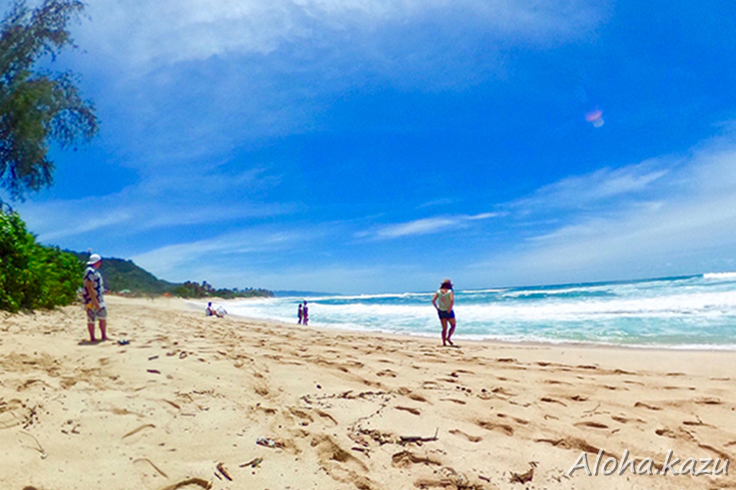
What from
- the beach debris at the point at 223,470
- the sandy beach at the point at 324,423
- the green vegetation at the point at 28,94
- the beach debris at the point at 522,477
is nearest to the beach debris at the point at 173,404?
the sandy beach at the point at 324,423

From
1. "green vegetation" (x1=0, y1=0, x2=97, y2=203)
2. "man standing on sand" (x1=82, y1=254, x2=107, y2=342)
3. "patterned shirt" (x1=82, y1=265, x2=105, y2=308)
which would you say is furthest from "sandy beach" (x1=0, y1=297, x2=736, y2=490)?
"green vegetation" (x1=0, y1=0, x2=97, y2=203)

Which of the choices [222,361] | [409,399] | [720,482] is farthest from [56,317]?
[720,482]

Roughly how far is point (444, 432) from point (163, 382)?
2.63 metres

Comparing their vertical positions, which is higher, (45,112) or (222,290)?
(45,112)

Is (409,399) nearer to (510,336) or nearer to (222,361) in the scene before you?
(222,361)

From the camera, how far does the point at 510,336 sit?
37.0 feet

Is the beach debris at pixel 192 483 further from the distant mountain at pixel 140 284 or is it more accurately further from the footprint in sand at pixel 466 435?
the distant mountain at pixel 140 284

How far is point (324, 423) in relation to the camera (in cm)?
318

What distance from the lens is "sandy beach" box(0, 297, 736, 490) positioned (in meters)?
2.37

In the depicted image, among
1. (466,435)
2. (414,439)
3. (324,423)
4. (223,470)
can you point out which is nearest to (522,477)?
(466,435)

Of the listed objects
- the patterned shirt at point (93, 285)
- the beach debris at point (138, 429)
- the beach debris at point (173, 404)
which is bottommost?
the beach debris at point (138, 429)

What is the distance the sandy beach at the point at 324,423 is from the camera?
2373 millimetres

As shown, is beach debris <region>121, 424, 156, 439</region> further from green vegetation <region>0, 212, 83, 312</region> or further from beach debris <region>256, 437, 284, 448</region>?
green vegetation <region>0, 212, 83, 312</region>

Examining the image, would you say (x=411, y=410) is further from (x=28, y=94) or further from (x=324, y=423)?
(x=28, y=94)
